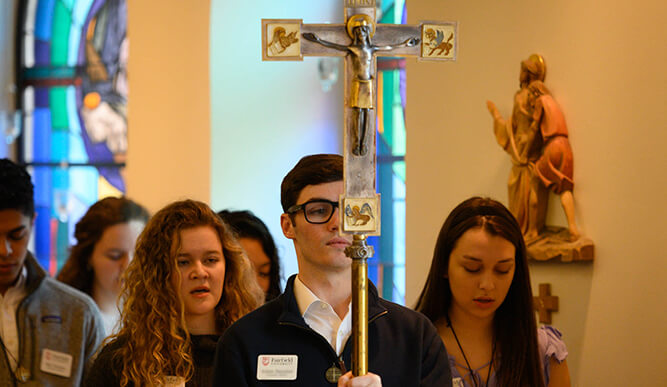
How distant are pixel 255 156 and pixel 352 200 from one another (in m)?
7.10

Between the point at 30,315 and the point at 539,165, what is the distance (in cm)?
317

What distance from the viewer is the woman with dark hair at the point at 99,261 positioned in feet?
19.4

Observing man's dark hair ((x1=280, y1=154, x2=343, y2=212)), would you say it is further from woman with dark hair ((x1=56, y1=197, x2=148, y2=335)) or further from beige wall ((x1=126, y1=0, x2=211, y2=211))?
beige wall ((x1=126, y1=0, x2=211, y2=211))

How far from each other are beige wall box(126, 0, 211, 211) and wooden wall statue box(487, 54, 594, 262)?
3.96 metres

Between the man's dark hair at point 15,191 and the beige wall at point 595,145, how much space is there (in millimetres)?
3136

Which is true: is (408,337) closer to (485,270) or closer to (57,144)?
(485,270)

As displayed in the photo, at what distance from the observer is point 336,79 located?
381 inches

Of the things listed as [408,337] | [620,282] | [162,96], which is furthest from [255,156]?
[408,337]

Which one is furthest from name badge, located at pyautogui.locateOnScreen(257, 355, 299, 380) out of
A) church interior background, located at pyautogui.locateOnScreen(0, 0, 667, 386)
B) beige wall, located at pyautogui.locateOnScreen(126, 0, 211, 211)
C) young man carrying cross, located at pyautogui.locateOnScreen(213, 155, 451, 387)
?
beige wall, located at pyautogui.locateOnScreen(126, 0, 211, 211)

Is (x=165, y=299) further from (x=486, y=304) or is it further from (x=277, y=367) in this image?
(x=486, y=304)

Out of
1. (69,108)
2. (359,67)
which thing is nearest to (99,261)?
(359,67)

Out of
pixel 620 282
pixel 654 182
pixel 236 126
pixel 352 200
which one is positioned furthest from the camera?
pixel 236 126

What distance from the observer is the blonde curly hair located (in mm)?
3520

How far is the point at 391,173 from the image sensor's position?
9930mm
